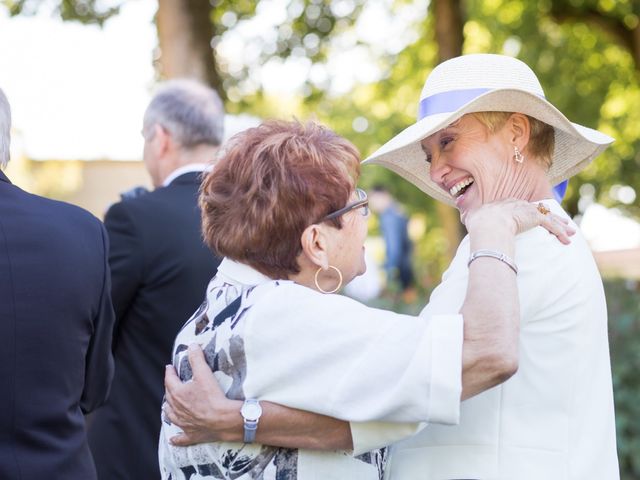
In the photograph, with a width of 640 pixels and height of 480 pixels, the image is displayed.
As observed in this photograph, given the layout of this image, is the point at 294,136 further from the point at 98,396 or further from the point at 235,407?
the point at 98,396

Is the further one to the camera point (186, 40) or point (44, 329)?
point (186, 40)

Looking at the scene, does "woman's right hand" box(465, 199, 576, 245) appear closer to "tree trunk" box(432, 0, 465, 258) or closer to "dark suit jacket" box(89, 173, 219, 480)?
"dark suit jacket" box(89, 173, 219, 480)

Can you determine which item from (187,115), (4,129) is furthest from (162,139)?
(4,129)

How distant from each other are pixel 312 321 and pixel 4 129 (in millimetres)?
1240

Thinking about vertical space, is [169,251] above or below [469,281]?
below

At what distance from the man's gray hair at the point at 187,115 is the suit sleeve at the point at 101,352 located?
1217 mm

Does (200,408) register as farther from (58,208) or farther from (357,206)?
(58,208)

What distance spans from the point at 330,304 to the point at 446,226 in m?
11.3

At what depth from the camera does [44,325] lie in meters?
2.56

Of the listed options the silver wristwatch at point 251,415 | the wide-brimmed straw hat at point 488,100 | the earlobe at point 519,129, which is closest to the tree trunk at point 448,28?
the wide-brimmed straw hat at point 488,100

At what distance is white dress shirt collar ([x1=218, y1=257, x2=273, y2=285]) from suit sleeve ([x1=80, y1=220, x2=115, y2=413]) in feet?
2.09

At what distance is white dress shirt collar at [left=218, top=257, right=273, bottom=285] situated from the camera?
88.6 inches

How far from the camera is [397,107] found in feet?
76.8

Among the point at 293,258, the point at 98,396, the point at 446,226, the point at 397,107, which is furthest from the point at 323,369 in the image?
the point at 397,107
